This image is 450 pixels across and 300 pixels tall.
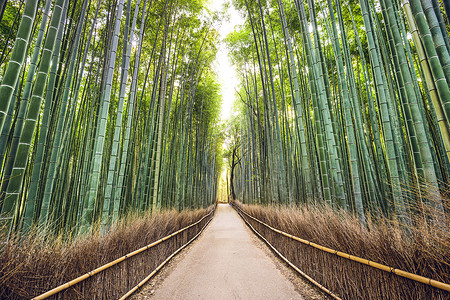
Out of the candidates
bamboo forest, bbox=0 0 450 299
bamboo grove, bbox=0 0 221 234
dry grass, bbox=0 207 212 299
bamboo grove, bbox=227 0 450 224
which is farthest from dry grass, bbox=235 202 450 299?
bamboo grove, bbox=0 0 221 234

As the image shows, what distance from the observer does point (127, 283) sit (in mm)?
1681

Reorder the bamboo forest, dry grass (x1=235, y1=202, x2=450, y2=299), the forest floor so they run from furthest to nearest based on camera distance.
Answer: the forest floor
the bamboo forest
dry grass (x1=235, y1=202, x2=450, y2=299)

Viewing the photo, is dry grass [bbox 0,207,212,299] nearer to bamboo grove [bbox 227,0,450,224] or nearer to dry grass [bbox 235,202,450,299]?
dry grass [bbox 235,202,450,299]

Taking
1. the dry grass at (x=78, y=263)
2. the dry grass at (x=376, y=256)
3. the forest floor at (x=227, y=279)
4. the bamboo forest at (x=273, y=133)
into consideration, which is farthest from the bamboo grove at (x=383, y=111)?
the dry grass at (x=78, y=263)

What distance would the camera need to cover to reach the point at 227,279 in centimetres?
203

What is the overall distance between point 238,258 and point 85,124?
115 inches

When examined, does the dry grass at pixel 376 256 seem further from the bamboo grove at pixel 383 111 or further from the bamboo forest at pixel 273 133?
the bamboo grove at pixel 383 111

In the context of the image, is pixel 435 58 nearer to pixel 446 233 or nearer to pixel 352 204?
pixel 446 233

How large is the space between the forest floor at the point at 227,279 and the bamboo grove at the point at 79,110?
34.6 inches

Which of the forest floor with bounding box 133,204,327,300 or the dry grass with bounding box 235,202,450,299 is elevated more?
the dry grass with bounding box 235,202,450,299

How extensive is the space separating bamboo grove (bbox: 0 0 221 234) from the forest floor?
879 mm

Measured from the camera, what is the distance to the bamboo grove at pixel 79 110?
4.29ft

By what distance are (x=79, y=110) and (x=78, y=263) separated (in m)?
2.38

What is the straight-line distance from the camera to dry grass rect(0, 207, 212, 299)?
35.8 inches
